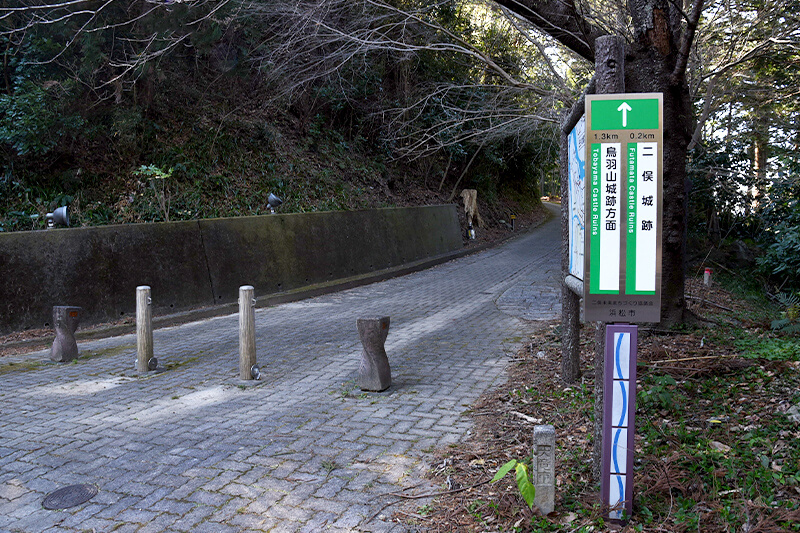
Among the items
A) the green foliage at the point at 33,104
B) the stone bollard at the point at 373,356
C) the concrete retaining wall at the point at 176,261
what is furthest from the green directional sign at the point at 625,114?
the green foliage at the point at 33,104

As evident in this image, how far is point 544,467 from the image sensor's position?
11.6 ft

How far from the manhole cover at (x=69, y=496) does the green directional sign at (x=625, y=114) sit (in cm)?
399

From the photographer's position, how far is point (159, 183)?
511 inches

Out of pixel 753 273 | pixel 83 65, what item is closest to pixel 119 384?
pixel 83 65

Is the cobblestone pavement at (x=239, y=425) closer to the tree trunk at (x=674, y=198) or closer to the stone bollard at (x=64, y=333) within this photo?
the stone bollard at (x=64, y=333)

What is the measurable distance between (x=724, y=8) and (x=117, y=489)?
541 inches

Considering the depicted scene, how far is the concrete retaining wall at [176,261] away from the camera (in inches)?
347

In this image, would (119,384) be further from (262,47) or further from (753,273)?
(753,273)

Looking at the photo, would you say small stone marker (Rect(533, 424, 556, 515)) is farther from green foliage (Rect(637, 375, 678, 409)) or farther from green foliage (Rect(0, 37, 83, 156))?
green foliage (Rect(0, 37, 83, 156))

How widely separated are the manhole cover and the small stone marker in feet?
9.62

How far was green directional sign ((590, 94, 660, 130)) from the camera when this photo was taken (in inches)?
131

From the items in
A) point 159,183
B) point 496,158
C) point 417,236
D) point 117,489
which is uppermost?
point 496,158

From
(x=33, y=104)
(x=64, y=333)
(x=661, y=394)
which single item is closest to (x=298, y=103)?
(x=33, y=104)

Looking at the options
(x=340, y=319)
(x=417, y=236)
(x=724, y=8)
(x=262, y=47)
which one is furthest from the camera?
(x=417, y=236)
